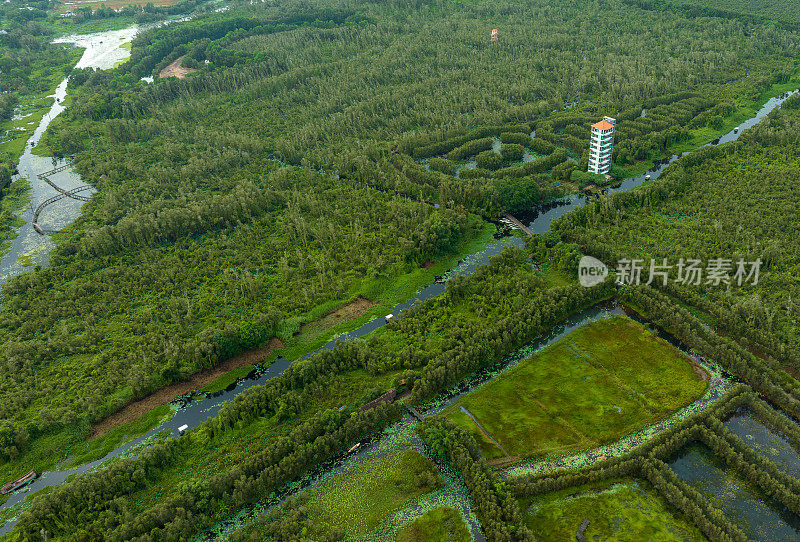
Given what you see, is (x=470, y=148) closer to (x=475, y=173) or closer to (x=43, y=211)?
(x=475, y=173)

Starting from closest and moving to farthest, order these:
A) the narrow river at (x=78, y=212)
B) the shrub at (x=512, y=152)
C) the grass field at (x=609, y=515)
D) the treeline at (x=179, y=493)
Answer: the grass field at (x=609, y=515) < the treeline at (x=179, y=493) < the narrow river at (x=78, y=212) < the shrub at (x=512, y=152)

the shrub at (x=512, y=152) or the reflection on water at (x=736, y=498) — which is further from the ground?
the shrub at (x=512, y=152)

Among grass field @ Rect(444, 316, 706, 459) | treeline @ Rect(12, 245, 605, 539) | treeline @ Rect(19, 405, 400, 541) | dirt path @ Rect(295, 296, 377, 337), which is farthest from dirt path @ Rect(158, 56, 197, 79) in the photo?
grass field @ Rect(444, 316, 706, 459)

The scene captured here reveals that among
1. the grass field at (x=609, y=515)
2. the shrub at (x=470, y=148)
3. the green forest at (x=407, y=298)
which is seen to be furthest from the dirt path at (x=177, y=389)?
the shrub at (x=470, y=148)

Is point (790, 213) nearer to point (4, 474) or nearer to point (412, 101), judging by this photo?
point (412, 101)

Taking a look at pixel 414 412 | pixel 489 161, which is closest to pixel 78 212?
pixel 489 161

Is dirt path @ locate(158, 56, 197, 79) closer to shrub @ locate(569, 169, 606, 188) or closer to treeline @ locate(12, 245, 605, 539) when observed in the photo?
shrub @ locate(569, 169, 606, 188)

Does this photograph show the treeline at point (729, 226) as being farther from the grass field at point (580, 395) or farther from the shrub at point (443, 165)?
the shrub at point (443, 165)
